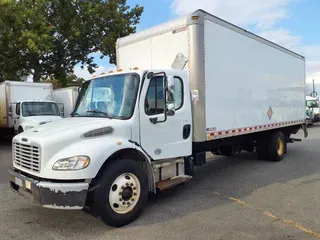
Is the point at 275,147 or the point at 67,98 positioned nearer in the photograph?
the point at 275,147

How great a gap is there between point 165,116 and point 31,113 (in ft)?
35.7

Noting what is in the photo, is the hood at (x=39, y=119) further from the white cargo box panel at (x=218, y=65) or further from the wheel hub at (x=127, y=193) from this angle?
the wheel hub at (x=127, y=193)

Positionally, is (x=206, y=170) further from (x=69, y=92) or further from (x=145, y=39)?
(x=69, y=92)

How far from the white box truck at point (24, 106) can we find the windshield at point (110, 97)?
8.55 m

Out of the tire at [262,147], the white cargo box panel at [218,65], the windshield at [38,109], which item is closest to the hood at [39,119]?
the windshield at [38,109]

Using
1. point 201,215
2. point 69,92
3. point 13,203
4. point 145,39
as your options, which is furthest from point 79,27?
point 201,215

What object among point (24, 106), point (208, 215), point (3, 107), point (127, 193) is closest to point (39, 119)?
point (24, 106)

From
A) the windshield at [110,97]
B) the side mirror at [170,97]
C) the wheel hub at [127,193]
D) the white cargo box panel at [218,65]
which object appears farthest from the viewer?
the white cargo box panel at [218,65]

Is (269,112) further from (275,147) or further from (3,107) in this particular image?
(3,107)

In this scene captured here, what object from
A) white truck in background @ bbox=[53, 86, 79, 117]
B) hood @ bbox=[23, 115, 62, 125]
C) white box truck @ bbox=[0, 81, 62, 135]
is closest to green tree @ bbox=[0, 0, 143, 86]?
white truck in background @ bbox=[53, 86, 79, 117]

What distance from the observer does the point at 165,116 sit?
5.25 m

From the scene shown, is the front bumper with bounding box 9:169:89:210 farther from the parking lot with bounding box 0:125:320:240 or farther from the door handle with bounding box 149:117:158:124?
the door handle with bounding box 149:117:158:124

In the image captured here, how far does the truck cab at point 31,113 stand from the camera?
13733 mm

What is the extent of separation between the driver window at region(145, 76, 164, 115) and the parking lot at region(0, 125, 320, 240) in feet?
5.61
